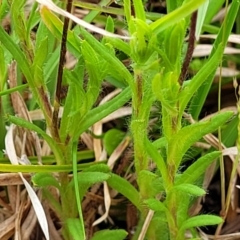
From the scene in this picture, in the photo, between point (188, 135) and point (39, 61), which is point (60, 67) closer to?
point (39, 61)

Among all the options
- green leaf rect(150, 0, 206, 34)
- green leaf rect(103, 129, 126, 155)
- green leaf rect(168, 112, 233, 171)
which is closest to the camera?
green leaf rect(150, 0, 206, 34)

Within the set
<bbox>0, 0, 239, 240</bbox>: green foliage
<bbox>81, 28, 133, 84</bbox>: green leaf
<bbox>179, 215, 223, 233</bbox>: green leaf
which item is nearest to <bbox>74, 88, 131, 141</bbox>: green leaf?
<bbox>0, 0, 239, 240</bbox>: green foliage

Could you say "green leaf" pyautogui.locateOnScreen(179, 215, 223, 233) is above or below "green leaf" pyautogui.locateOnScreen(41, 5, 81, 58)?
below

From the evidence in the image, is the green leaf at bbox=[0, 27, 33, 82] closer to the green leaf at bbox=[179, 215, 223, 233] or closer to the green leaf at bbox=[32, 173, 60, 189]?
the green leaf at bbox=[32, 173, 60, 189]

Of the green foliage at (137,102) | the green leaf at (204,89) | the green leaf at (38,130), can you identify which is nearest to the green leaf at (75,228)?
the green foliage at (137,102)

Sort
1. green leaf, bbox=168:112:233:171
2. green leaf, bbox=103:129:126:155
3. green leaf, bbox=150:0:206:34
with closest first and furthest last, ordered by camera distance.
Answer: green leaf, bbox=150:0:206:34
green leaf, bbox=168:112:233:171
green leaf, bbox=103:129:126:155

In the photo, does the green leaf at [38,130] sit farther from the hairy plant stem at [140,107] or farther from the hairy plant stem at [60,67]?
the hairy plant stem at [140,107]

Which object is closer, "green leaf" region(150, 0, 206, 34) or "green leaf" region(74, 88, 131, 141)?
"green leaf" region(150, 0, 206, 34)
